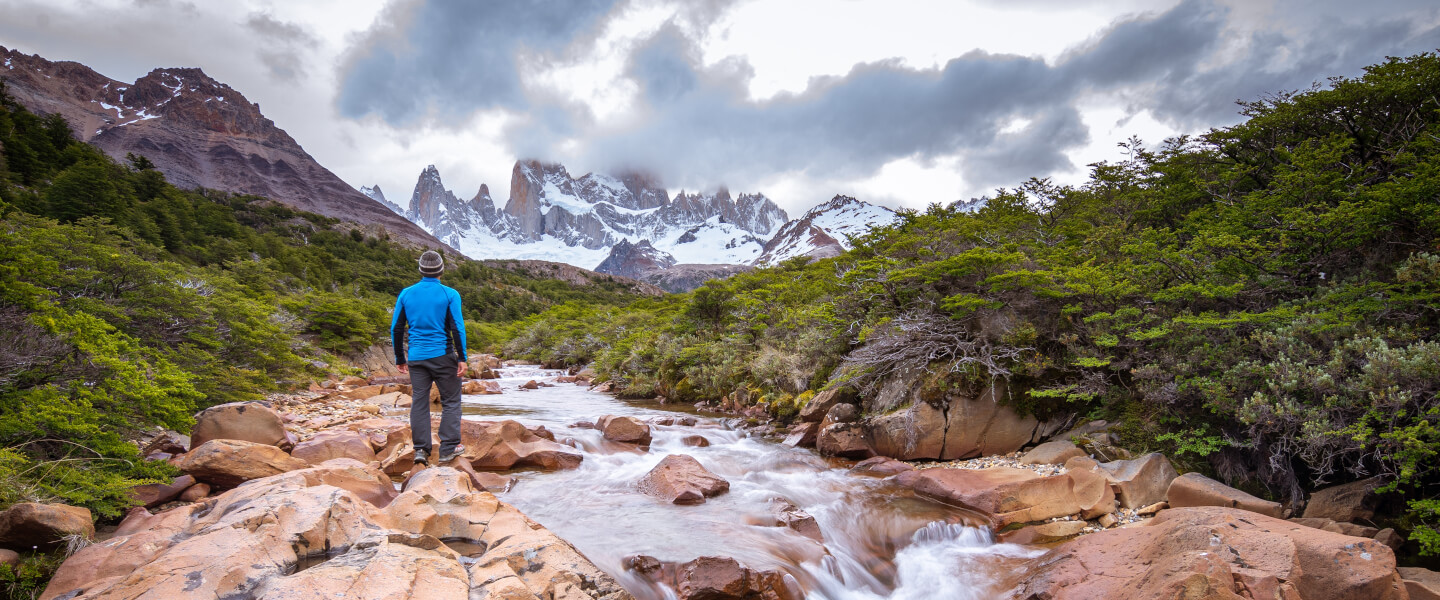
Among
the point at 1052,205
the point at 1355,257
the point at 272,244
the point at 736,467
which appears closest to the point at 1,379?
the point at 736,467

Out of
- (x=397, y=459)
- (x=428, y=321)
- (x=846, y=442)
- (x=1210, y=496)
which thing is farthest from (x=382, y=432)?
(x=1210, y=496)

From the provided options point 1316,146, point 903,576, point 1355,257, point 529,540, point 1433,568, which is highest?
point 1316,146

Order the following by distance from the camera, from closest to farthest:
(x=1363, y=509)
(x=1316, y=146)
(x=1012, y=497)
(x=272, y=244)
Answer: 1. (x=1363, y=509)
2. (x=1012, y=497)
3. (x=1316, y=146)
4. (x=272, y=244)

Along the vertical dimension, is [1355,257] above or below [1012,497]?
above

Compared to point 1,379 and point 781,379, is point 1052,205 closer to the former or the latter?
point 781,379

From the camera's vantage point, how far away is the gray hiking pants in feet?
19.4

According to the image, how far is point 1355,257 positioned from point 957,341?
477 cm

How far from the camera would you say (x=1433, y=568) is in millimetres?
4477

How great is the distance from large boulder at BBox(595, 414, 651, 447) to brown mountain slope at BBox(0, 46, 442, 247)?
258ft

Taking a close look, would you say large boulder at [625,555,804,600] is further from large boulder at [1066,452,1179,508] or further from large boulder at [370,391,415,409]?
large boulder at [370,391,415,409]

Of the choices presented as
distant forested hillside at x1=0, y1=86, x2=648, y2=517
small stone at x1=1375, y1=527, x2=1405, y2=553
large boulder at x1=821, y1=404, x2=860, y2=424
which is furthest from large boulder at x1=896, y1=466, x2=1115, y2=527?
distant forested hillside at x1=0, y1=86, x2=648, y2=517

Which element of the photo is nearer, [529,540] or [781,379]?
[529,540]

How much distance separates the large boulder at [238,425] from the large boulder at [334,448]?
36 centimetres

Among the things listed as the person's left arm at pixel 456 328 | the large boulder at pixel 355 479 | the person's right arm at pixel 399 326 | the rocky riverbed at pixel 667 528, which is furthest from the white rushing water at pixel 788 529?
the person's right arm at pixel 399 326
